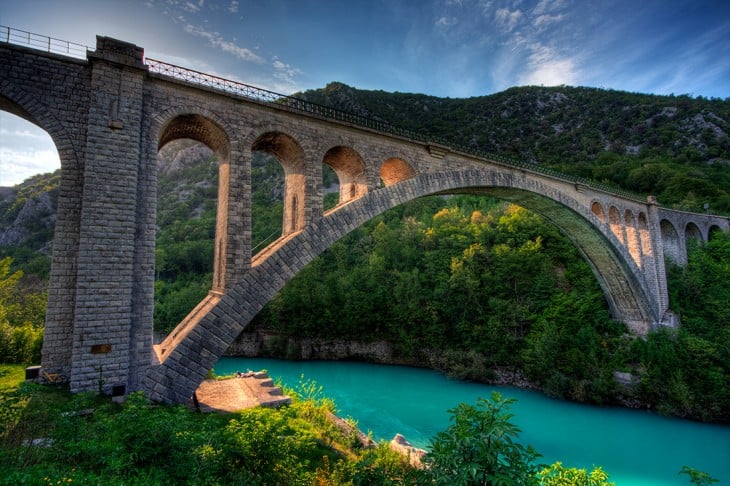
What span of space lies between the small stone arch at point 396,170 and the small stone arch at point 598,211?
41.3 ft

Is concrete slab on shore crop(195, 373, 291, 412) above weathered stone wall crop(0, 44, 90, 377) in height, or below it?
below

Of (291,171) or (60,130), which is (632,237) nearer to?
(291,171)

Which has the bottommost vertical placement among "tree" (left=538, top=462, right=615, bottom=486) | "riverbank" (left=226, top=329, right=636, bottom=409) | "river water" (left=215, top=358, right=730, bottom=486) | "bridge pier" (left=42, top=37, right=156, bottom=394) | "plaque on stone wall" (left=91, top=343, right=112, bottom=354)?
"river water" (left=215, top=358, right=730, bottom=486)

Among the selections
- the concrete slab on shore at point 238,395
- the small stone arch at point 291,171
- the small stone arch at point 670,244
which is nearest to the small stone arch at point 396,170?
the small stone arch at point 291,171

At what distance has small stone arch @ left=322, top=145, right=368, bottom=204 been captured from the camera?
10688 mm

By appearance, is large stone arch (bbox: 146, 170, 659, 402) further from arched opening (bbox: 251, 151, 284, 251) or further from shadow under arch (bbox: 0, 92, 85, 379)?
arched opening (bbox: 251, 151, 284, 251)

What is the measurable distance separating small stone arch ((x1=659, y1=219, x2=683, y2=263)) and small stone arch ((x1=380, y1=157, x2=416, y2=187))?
21.1 meters

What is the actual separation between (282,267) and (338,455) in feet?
14.3

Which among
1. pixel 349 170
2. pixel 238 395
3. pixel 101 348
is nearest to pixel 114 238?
pixel 101 348

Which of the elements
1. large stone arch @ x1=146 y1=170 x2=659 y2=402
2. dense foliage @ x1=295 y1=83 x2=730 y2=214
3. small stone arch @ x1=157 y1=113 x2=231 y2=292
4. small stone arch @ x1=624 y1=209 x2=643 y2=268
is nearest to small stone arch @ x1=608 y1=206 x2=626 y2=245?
small stone arch @ x1=624 y1=209 x2=643 y2=268

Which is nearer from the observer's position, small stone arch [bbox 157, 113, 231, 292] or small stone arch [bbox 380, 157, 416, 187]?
small stone arch [bbox 157, 113, 231, 292]

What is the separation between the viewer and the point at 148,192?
22.8 feet

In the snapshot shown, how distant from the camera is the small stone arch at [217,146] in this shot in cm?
793

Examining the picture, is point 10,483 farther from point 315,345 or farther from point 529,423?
point 315,345
